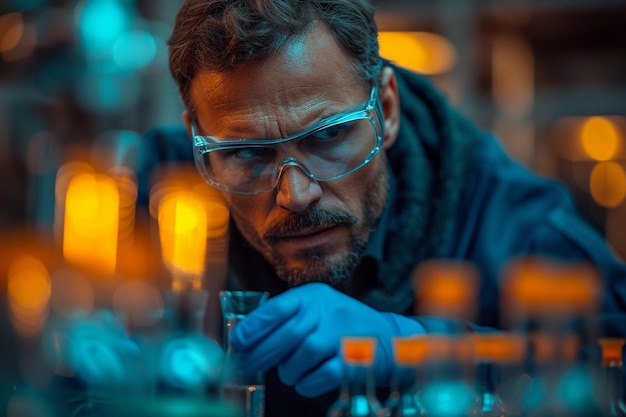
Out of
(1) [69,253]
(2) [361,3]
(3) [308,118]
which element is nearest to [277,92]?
(3) [308,118]

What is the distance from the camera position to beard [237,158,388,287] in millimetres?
978

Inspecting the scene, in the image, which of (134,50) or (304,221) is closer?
(304,221)

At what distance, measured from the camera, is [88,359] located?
4.03ft

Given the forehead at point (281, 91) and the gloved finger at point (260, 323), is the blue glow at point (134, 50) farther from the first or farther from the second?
the gloved finger at point (260, 323)

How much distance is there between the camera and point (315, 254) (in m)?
1.00

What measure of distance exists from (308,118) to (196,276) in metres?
0.31

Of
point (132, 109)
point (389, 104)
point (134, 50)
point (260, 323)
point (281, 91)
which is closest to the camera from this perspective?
point (260, 323)

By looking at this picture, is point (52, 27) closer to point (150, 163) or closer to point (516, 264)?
point (150, 163)

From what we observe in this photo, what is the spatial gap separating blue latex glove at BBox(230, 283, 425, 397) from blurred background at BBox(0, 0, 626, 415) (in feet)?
2.53

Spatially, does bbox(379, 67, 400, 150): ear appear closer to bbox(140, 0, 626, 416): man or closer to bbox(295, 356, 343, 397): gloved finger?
bbox(140, 0, 626, 416): man

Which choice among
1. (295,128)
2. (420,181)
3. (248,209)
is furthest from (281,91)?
(420,181)

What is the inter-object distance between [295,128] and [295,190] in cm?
8

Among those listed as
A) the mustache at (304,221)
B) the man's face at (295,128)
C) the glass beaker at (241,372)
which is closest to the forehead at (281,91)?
the man's face at (295,128)

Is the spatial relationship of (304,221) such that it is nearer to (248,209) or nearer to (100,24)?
(248,209)
